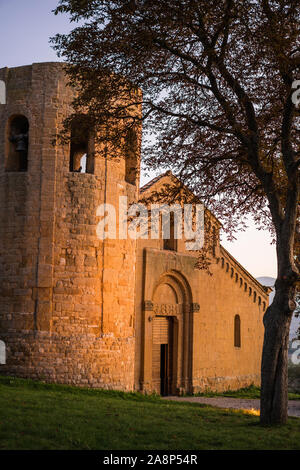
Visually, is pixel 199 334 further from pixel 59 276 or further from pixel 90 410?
pixel 90 410

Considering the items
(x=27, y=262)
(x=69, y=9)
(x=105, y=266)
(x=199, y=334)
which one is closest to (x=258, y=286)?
(x=199, y=334)

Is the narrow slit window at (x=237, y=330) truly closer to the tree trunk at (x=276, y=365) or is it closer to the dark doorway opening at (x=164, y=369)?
the dark doorway opening at (x=164, y=369)

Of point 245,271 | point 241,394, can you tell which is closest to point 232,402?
point 241,394

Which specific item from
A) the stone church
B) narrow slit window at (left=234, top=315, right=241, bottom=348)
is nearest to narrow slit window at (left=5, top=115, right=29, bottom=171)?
the stone church

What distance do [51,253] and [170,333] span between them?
25.0 ft

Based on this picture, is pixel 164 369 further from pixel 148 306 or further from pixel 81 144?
pixel 81 144

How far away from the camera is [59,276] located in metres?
17.2

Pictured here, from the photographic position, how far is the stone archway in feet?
69.5

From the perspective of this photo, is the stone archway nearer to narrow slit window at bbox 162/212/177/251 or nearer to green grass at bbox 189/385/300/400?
narrow slit window at bbox 162/212/177/251

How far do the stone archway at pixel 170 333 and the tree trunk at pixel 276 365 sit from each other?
9.77 meters

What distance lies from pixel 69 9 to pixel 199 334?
15.9 m

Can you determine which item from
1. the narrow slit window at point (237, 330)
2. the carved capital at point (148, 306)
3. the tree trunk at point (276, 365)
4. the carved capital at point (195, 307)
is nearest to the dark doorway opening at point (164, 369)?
the carved capital at point (195, 307)

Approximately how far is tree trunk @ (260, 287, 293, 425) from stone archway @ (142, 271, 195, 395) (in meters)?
9.77

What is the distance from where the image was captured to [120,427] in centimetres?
987
